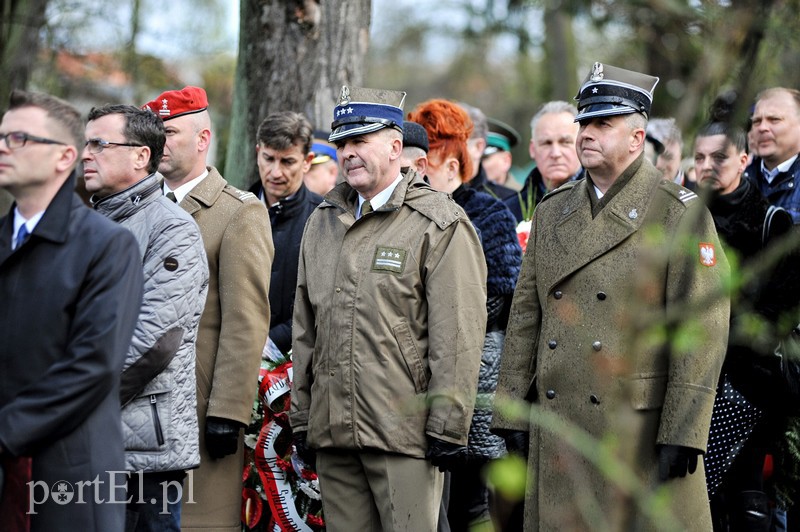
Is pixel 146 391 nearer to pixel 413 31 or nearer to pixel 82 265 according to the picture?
pixel 82 265

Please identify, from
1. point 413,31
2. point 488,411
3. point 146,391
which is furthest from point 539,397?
point 413,31

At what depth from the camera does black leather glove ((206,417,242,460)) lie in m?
4.73

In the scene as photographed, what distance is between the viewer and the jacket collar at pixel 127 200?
4305 millimetres

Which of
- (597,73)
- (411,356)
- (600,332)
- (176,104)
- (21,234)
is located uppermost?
(597,73)

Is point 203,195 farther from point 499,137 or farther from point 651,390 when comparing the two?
point 499,137

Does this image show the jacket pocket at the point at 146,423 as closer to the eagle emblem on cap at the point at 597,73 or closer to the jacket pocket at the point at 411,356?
the jacket pocket at the point at 411,356

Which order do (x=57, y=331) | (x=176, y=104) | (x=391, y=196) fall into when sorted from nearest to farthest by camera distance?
(x=57, y=331)
(x=391, y=196)
(x=176, y=104)

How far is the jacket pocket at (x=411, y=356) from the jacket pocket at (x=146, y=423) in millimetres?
1006

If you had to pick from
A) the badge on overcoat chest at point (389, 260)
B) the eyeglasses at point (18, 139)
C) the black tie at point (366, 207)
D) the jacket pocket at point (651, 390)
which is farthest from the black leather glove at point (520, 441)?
the eyeglasses at point (18, 139)

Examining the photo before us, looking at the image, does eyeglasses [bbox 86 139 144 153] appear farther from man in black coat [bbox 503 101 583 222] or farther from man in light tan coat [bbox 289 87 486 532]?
man in black coat [bbox 503 101 583 222]

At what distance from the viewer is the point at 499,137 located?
9.43m

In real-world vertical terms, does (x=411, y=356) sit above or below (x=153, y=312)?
below

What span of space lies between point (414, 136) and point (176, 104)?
119cm

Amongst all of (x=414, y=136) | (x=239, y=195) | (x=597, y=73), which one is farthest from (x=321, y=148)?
(x=597, y=73)
